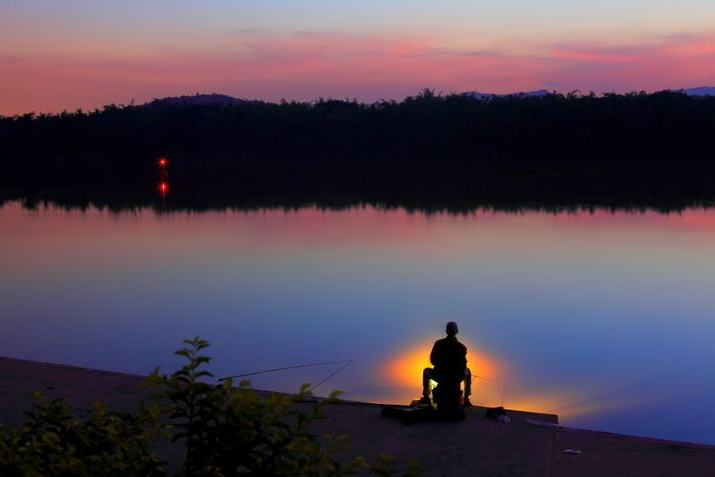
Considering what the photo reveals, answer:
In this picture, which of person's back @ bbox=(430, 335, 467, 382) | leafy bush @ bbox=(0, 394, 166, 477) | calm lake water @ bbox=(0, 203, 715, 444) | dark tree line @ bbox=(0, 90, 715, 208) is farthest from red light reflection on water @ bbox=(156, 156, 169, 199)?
leafy bush @ bbox=(0, 394, 166, 477)

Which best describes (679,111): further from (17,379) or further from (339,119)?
(17,379)

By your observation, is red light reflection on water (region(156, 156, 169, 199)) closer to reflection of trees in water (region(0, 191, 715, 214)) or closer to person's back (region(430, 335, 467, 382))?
reflection of trees in water (region(0, 191, 715, 214))

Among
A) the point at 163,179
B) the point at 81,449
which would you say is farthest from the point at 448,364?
the point at 163,179

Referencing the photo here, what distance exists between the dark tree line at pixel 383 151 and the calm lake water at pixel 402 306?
1327 centimetres

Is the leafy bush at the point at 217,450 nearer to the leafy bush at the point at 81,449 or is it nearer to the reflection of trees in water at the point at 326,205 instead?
the leafy bush at the point at 81,449

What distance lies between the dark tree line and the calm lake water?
13268 mm

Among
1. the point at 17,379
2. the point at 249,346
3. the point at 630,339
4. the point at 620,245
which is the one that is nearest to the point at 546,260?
the point at 620,245

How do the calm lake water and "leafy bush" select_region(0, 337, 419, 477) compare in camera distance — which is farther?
the calm lake water

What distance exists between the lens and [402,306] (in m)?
16.2

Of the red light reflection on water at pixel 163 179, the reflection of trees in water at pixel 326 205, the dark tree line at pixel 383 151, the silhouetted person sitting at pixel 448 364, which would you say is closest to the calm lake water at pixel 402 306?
the silhouetted person sitting at pixel 448 364

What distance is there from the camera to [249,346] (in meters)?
13.1

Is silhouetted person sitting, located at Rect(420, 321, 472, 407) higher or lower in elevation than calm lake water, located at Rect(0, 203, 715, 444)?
higher

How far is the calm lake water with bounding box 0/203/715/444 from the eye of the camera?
10875mm

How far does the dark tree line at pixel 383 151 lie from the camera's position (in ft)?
152
